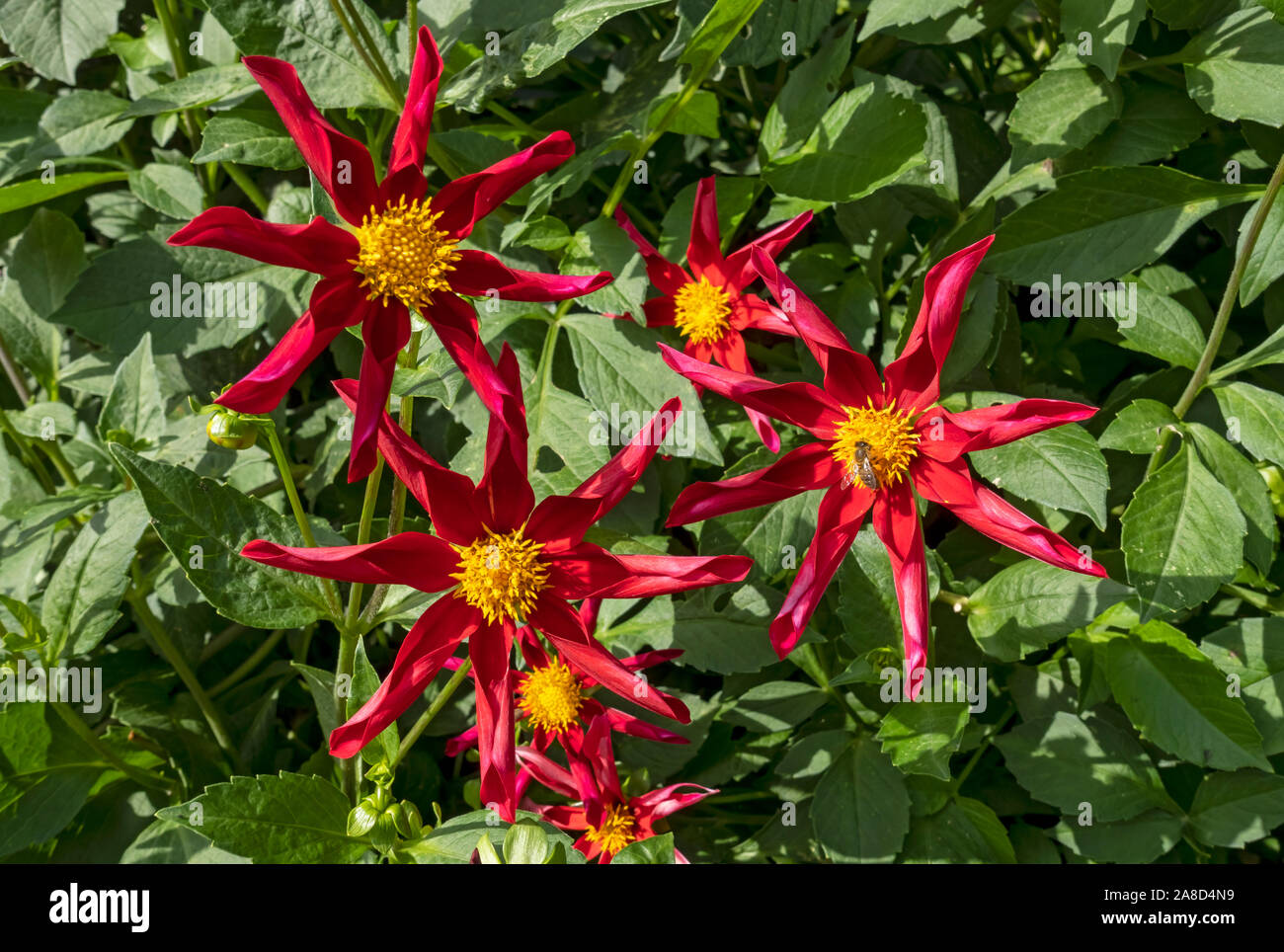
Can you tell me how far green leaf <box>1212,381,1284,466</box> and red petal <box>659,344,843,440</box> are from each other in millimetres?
574

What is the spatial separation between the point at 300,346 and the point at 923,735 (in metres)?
0.97

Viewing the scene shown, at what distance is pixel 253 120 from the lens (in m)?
1.76

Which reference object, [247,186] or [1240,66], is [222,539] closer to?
[247,186]

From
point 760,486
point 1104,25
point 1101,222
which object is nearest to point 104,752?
point 760,486

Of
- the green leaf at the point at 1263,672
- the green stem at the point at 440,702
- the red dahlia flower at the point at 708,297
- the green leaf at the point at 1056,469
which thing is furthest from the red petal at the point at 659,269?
the green leaf at the point at 1263,672

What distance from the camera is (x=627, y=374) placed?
5.46 feet

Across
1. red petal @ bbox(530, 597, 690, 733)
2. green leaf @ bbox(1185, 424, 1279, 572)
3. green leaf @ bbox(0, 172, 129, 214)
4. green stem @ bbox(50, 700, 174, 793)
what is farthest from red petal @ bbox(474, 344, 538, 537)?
green leaf @ bbox(0, 172, 129, 214)

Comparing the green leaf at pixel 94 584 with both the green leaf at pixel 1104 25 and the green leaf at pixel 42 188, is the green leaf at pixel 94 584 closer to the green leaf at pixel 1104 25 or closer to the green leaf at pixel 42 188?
the green leaf at pixel 42 188

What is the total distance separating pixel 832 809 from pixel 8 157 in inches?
68.4

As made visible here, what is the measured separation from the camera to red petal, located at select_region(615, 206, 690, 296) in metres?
1.66

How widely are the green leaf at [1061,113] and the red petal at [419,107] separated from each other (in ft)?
2.83

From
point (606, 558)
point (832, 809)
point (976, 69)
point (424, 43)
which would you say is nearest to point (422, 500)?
point (606, 558)

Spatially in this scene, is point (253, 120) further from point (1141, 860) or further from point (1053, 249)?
point (1141, 860)

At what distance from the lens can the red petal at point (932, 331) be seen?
131cm
